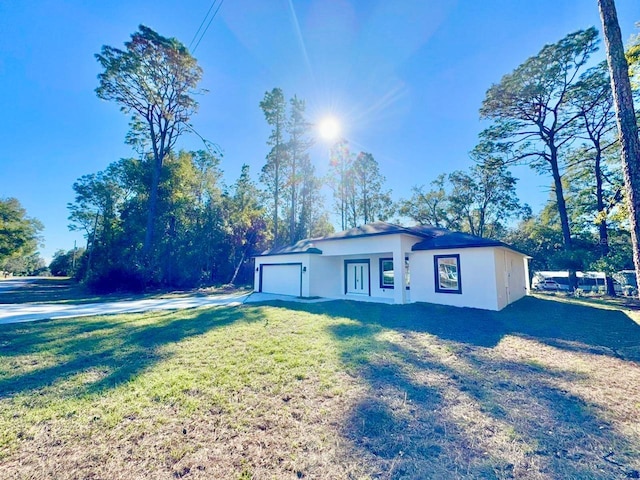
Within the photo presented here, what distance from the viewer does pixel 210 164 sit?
2684 cm

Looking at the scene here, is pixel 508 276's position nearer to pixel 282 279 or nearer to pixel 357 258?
pixel 357 258

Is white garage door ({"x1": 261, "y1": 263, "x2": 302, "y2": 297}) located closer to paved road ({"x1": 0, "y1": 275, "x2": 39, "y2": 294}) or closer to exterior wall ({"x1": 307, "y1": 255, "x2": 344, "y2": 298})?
exterior wall ({"x1": 307, "y1": 255, "x2": 344, "y2": 298})

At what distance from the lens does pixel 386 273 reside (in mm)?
13047

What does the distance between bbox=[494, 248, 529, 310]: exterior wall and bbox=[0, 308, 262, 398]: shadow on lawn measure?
28.6ft

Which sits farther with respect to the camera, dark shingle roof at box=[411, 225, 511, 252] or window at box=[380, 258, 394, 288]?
window at box=[380, 258, 394, 288]

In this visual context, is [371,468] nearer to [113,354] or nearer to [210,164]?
[113,354]

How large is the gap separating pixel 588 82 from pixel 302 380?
20.0 m

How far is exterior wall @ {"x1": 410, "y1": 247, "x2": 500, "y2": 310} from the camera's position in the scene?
9.59 m

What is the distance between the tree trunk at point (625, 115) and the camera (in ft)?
14.3

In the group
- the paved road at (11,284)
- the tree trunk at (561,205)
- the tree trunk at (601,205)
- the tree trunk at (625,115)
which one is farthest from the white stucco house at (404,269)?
the paved road at (11,284)

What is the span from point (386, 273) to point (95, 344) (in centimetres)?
1082

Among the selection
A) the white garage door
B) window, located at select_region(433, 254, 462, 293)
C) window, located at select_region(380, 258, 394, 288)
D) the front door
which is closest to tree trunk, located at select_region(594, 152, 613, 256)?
window, located at select_region(433, 254, 462, 293)

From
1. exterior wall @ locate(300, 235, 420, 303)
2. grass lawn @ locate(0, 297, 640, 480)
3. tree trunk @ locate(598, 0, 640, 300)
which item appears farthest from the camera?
exterior wall @ locate(300, 235, 420, 303)

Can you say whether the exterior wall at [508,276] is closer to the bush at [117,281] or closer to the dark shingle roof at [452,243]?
the dark shingle roof at [452,243]
